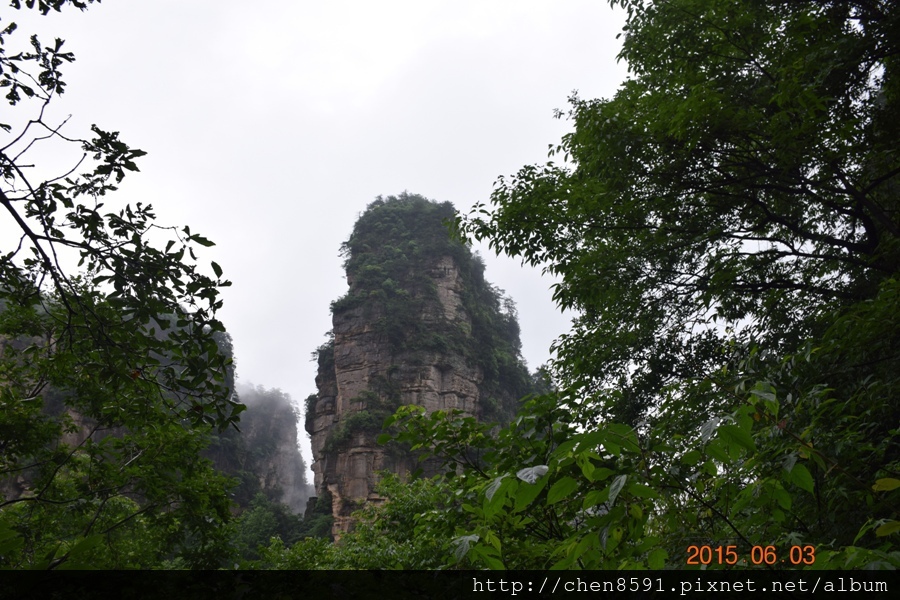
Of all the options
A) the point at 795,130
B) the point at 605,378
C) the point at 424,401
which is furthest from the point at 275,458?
the point at 795,130

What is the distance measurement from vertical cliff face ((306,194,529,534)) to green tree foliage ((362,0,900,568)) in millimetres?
26789

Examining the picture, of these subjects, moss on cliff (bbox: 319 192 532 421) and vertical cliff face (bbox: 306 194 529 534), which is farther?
moss on cliff (bbox: 319 192 532 421)

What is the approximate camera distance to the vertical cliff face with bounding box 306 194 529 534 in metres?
32.7

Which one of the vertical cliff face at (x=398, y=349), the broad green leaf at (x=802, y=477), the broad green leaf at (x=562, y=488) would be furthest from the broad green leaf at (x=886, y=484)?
the vertical cliff face at (x=398, y=349)

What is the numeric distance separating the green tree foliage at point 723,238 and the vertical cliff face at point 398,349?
1055 inches

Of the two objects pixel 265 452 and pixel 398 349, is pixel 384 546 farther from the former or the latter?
pixel 265 452

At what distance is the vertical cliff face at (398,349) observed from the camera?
32.7 metres

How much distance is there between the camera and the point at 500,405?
3962cm

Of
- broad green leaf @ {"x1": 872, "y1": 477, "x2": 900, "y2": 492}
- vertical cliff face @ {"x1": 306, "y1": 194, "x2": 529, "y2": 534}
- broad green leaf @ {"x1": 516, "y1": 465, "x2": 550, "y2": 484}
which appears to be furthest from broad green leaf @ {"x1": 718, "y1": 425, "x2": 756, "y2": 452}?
vertical cliff face @ {"x1": 306, "y1": 194, "x2": 529, "y2": 534}

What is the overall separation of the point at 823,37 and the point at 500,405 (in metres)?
36.2

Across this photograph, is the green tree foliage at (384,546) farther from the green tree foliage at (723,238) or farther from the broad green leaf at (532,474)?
the broad green leaf at (532,474)

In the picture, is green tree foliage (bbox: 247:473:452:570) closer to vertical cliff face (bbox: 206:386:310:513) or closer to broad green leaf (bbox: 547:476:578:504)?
broad green leaf (bbox: 547:476:578:504)

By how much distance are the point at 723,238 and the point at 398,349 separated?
3154 cm
